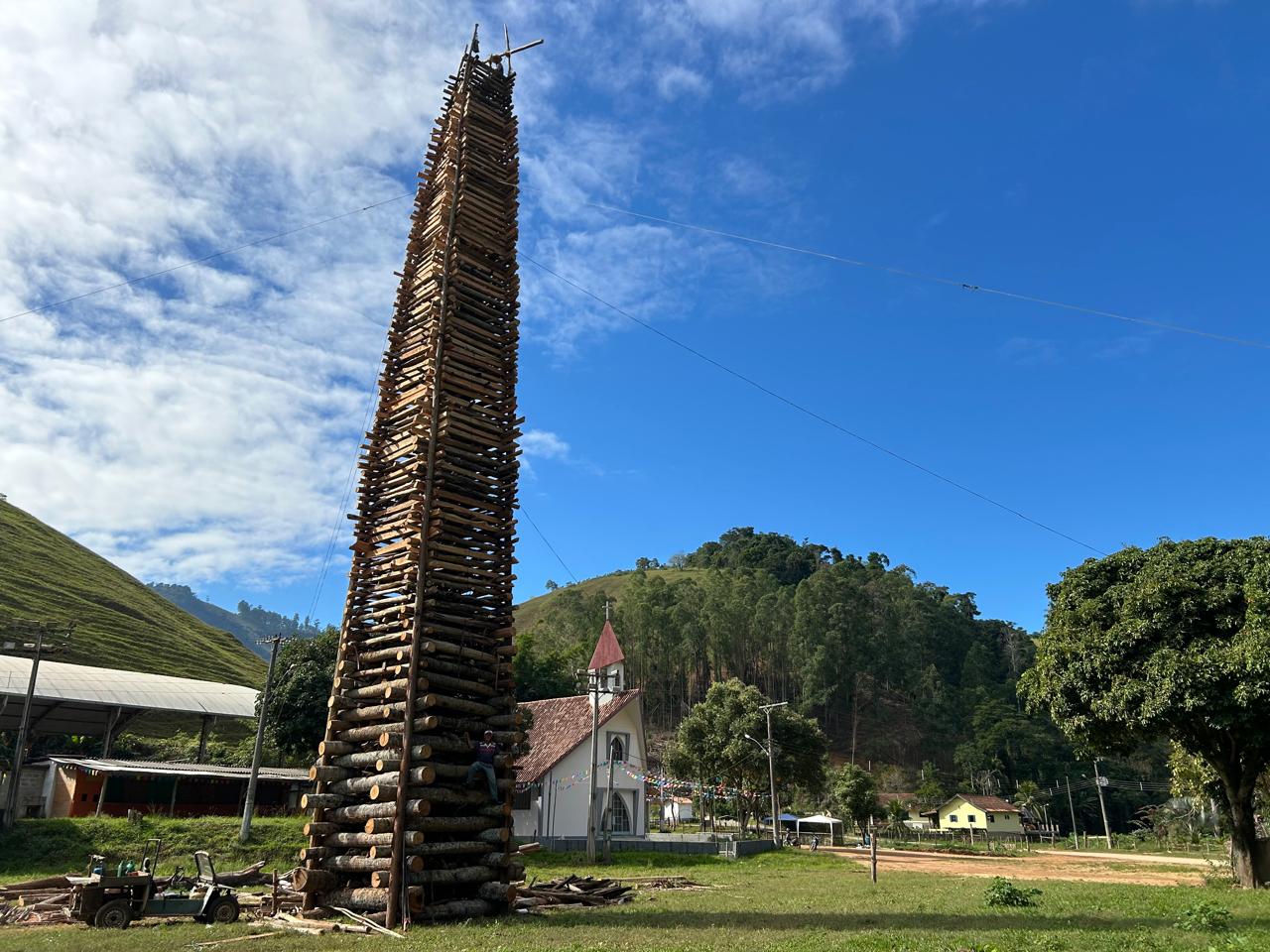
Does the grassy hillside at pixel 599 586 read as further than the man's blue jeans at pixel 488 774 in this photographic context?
Yes

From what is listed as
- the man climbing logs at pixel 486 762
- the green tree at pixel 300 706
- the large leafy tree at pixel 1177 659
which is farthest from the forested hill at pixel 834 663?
the man climbing logs at pixel 486 762

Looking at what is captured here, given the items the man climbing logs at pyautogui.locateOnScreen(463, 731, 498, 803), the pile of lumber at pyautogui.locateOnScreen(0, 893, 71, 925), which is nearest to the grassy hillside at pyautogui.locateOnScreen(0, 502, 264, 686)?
the pile of lumber at pyautogui.locateOnScreen(0, 893, 71, 925)

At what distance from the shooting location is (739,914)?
572 inches

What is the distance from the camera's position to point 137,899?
517 inches

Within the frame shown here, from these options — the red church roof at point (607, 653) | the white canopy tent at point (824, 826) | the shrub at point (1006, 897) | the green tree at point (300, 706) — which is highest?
the red church roof at point (607, 653)

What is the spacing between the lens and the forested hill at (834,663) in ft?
320

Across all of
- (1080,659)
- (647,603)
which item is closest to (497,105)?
(1080,659)

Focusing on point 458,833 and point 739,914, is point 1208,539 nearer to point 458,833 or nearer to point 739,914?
point 739,914

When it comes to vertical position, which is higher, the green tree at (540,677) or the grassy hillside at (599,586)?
the grassy hillside at (599,586)

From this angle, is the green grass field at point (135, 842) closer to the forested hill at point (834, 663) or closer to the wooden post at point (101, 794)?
the wooden post at point (101, 794)

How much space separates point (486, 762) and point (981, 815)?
Answer: 69.8 meters

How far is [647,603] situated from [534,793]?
63321mm

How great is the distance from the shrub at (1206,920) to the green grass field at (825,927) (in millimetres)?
302

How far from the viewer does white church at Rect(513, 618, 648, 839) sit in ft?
122
